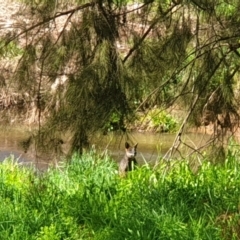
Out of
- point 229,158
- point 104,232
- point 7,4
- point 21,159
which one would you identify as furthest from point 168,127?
point 104,232

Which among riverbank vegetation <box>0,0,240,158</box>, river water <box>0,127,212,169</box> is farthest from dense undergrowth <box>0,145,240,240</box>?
riverbank vegetation <box>0,0,240,158</box>

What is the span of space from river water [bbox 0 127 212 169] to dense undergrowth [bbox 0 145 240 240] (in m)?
0.20

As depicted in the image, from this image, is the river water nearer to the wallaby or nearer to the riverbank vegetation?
the wallaby

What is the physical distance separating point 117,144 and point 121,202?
58 centimetres

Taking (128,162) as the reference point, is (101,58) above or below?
above

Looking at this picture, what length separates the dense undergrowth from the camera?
14.1 ft

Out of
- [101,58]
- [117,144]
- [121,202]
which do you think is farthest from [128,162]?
[101,58]

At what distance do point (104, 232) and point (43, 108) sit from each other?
96 cm

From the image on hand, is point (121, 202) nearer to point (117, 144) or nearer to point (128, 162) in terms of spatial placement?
point (117, 144)

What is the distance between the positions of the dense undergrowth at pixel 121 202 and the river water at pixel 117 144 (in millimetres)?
203

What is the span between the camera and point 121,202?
15.9ft

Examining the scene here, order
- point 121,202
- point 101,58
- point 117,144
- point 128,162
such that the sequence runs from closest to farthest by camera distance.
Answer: point 101,58, point 121,202, point 117,144, point 128,162

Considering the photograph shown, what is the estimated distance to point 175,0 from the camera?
506 cm

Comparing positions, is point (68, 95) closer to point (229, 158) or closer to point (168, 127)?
point (229, 158)
